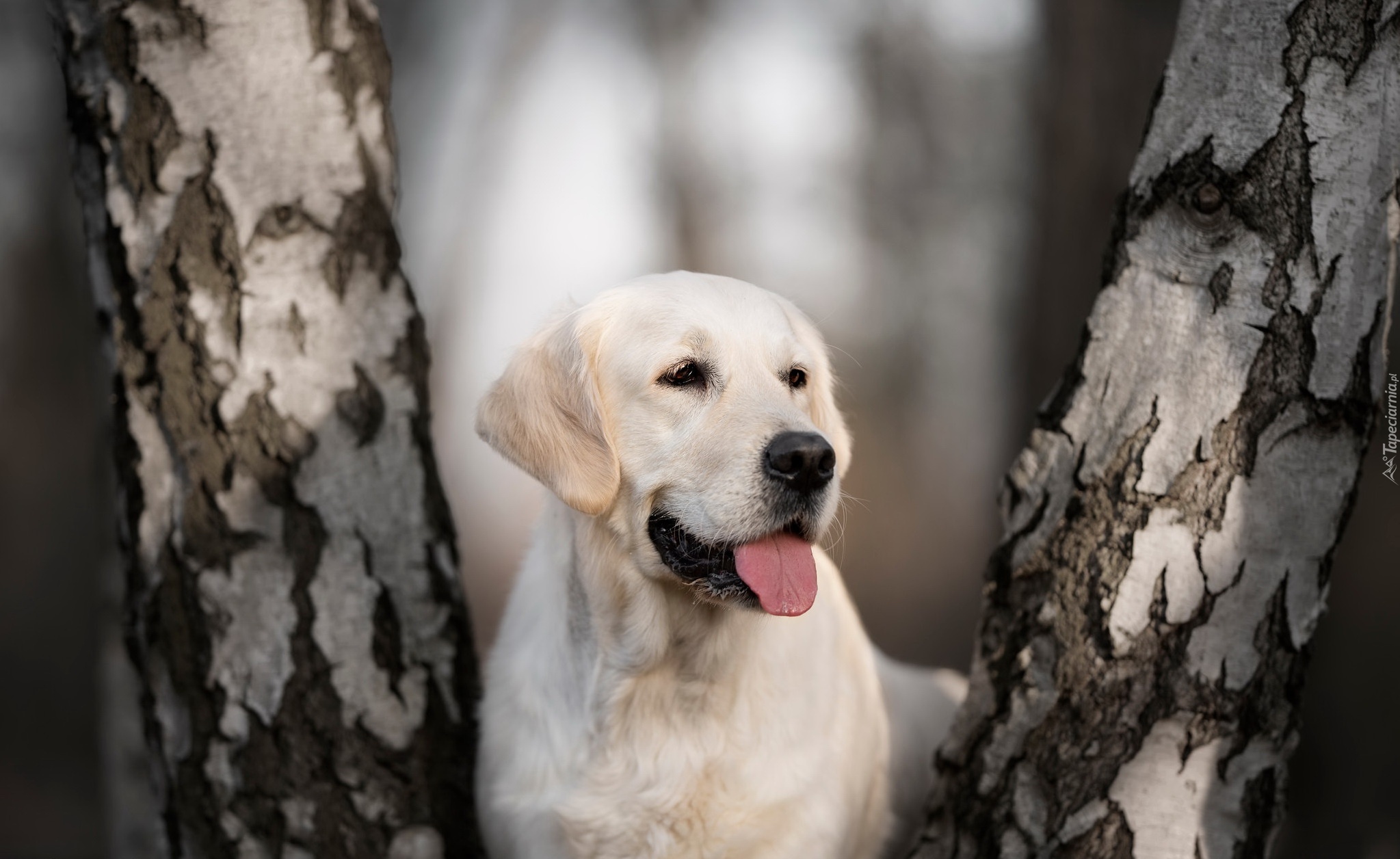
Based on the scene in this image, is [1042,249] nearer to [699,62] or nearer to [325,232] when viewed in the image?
[699,62]

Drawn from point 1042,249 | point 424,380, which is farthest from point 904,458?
point 424,380

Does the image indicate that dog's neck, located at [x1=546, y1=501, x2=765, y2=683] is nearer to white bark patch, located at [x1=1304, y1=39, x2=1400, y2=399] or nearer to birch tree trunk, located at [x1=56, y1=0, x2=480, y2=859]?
birch tree trunk, located at [x1=56, y1=0, x2=480, y2=859]

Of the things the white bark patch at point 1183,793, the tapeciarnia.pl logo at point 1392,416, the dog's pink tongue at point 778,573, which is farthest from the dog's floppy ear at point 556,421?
the tapeciarnia.pl logo at point 1392,416

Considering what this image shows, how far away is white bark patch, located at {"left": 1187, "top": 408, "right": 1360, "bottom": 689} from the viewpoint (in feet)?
5.72

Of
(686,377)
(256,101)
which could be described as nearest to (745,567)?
(686,377)

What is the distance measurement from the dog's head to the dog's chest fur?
0.16 m

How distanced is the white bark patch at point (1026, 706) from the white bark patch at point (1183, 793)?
18 cm

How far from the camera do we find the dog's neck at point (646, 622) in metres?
2.01

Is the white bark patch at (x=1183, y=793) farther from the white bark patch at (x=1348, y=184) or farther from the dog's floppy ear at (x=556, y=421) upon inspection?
the dog's floppy ear at (x=556, y=421)

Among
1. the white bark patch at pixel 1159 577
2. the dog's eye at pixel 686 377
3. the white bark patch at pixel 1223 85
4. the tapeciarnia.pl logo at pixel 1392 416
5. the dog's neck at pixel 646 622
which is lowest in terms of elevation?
the dog's neck at pixel 646 622

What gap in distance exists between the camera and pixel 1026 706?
6.24 ft

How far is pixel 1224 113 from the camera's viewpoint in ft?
5.80

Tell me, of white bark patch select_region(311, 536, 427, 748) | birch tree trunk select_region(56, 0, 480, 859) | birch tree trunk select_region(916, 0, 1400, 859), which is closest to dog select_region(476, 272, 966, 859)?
white bark patch select_region(311, 536, 427, 748)

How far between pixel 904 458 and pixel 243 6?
7042 mm
